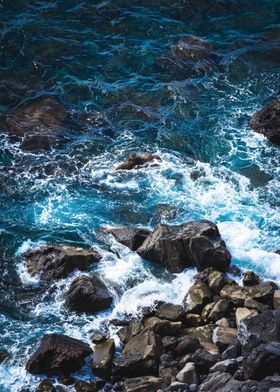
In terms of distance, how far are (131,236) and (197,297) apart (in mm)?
2917

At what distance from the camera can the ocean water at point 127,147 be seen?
1470 centimetres

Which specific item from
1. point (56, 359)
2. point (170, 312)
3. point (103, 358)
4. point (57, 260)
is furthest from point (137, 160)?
point (56, 359)

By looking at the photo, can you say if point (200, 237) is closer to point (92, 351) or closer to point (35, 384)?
point (92, 351)

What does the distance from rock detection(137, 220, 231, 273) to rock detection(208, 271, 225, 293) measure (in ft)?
1.52

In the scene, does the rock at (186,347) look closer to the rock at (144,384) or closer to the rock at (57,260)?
the rock at (144,384)

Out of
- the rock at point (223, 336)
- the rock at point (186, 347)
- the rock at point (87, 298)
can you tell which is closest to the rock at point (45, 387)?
the rock at point (87, 298)

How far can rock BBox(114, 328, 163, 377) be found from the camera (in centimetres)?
1212

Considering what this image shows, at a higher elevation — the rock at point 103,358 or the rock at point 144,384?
the rock at point 144,384

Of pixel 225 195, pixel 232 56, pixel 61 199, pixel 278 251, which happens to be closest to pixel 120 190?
pixel 61 199

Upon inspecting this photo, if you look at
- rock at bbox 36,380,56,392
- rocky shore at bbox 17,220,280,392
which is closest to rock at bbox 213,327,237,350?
rocky shore at bbox 17,220,280,392

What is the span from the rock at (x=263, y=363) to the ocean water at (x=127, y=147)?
3.59 m

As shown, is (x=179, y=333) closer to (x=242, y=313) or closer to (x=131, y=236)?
(x=242, y=313)

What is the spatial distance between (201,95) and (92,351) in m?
12.5

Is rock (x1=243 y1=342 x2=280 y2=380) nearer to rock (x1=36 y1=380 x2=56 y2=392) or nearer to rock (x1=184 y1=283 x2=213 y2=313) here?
rock (x1=184 y1=283 x2=213 y2=313)
